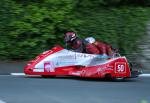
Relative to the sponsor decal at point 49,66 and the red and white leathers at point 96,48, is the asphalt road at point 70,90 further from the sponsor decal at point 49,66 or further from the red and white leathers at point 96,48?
the red and white leathers at point 96,48

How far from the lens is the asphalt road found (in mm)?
11508

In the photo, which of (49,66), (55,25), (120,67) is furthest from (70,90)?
(55,25)

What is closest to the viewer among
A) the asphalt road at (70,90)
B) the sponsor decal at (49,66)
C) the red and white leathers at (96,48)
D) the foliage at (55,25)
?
the asphalt road at (70,90)

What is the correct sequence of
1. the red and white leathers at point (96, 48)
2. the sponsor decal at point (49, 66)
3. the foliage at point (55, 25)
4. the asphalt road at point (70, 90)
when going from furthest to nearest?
the foliage at point (55, 25) → the red and white leathers at point (96, 48) → the sponsor decal at point (49, 66) → the asphalt road at point (70, 90)

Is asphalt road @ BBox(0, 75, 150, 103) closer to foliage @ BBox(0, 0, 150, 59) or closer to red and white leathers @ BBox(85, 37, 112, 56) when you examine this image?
red and white leathers @ BBox(85, 37, 112, 56)

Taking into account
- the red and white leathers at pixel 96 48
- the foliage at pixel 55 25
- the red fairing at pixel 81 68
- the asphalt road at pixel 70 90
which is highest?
the foliage at pixel 55 25

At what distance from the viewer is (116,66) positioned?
14344 millimetres

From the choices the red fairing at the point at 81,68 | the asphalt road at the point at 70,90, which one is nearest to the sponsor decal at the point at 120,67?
the red fairing at the point at 81,68

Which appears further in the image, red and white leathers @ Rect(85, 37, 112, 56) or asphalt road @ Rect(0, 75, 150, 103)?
red and white leathers @ Rect(85, 37, 112, 56)

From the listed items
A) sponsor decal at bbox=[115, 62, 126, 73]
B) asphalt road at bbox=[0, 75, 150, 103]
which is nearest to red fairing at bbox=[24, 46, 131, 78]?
sponsor decal at bbox=[115, 62, 126, 73]

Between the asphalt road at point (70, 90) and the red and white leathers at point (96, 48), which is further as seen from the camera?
the red and white leathers at point (96, 48)

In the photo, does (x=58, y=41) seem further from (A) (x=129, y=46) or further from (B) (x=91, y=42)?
(B) (x=91, y=42)

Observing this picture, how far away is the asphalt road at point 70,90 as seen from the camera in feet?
37.8

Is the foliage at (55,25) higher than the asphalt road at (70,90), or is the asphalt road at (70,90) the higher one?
the foliage at (55,25)
